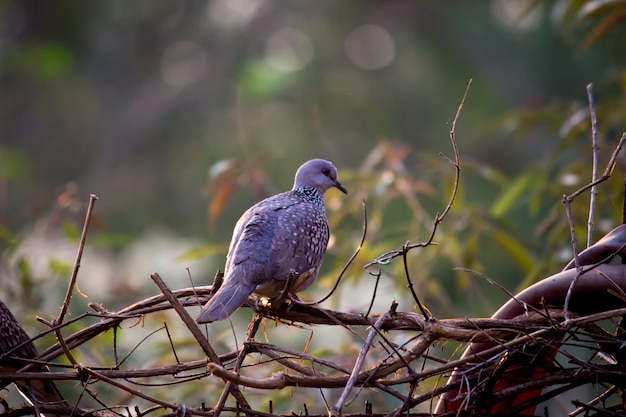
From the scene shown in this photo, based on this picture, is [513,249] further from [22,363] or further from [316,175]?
[22,363]

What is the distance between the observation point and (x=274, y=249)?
8.12 feet

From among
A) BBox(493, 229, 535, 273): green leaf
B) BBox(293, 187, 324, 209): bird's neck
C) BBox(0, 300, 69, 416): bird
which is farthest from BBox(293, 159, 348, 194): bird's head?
BBox(0, 300, 69, 416): bird

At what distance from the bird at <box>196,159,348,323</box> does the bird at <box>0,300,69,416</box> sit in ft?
1.42

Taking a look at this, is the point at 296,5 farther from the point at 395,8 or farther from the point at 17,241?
the point at 17,241

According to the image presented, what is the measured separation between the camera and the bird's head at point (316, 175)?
3.17m

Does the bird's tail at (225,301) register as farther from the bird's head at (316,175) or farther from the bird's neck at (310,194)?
Result: the bird's head at (316,175)

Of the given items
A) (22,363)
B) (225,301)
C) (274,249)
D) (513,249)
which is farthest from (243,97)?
(225,301)

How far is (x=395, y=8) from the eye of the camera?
12.7m

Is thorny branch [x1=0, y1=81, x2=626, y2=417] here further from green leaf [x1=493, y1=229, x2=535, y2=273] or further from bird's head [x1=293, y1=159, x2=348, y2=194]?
green leaf [x1=493, y1=229, x2=535, y2=273]

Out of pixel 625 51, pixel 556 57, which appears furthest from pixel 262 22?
pixel 625 51

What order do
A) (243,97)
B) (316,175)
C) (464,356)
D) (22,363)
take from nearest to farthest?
(464,356)
(22,363)
(316,175)
(243,97)

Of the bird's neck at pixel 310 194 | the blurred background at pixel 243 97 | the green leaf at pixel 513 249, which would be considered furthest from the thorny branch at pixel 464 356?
the blurred background at pixel 243 97

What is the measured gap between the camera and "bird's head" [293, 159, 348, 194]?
10.4 feet

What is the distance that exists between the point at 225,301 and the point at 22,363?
66 centimetres
